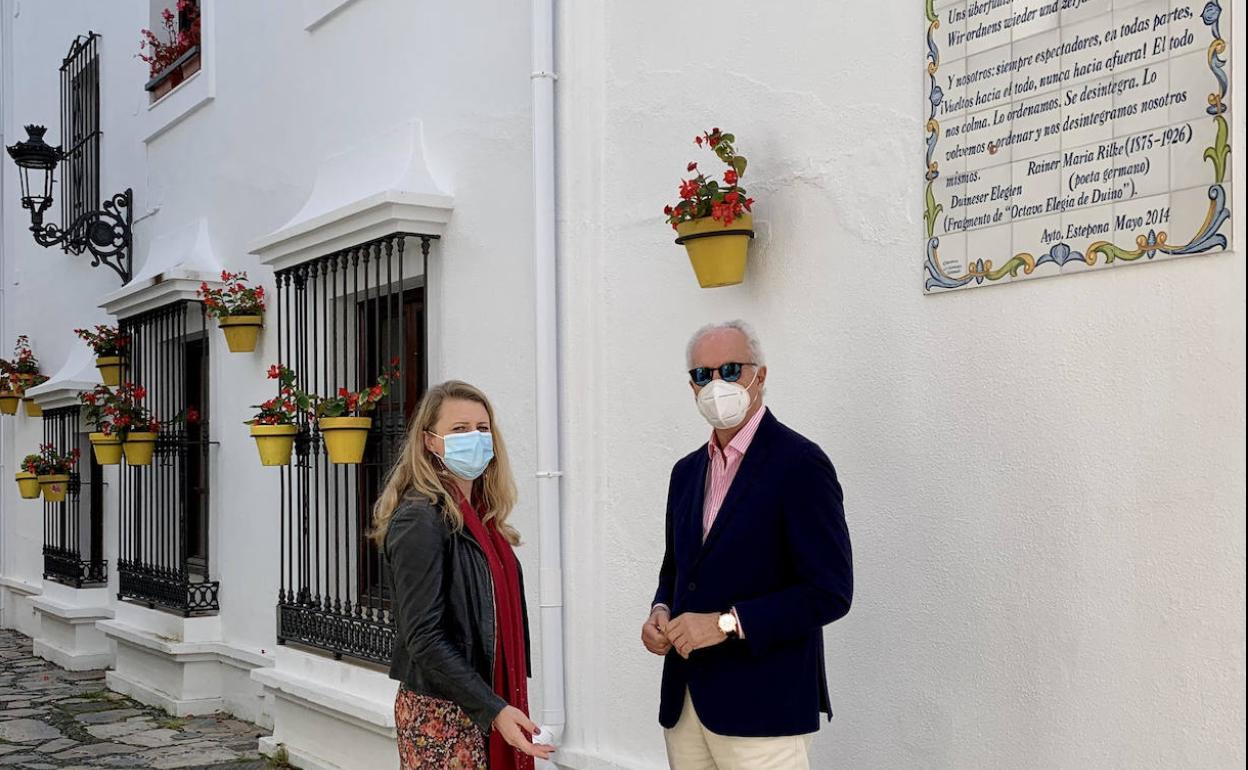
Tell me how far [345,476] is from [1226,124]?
520 centimetres

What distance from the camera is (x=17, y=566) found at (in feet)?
46.2

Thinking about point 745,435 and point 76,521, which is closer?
point 745,435

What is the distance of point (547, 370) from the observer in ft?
18.1

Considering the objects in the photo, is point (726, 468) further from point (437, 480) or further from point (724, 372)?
point (437, 480)

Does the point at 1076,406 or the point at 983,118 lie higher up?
the point at 983,118

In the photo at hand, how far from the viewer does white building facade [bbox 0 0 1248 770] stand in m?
3.37

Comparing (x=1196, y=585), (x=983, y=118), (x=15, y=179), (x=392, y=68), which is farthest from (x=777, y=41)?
(x=15, y=179)

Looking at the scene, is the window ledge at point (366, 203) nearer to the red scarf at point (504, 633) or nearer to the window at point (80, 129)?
the red scarf at point (504, 633)

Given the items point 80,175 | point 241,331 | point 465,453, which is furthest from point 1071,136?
point 80,175

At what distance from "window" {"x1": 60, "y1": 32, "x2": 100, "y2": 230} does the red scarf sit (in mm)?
8695

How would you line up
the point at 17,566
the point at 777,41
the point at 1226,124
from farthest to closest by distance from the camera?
the point at 17,566 → the point at 777,41 → the point at 1226,124

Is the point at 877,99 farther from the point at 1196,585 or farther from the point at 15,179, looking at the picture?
the point at 15,179

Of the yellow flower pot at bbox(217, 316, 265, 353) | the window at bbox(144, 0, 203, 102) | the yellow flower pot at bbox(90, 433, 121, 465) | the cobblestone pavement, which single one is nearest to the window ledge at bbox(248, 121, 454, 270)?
the yellow flower pot at bbox(217, 316, 265, 353)

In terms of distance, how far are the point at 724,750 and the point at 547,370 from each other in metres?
2.31
